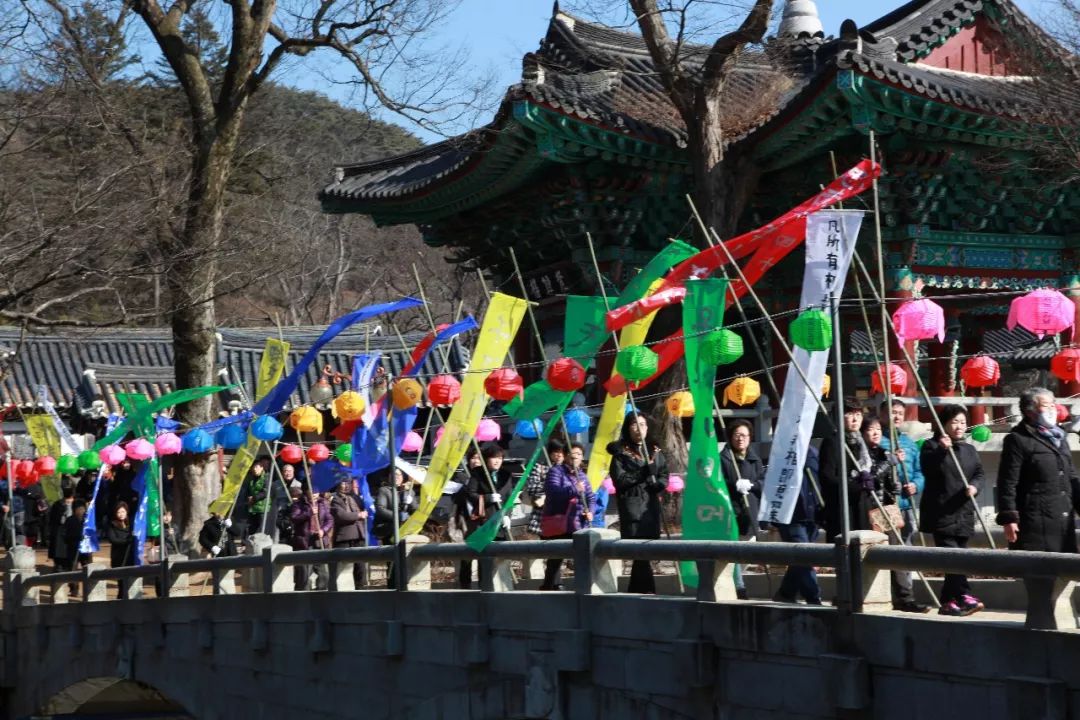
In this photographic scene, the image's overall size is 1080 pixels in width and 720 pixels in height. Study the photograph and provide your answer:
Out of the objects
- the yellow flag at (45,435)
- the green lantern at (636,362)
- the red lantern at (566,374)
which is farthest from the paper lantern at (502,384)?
the yellow flag at (45,435)

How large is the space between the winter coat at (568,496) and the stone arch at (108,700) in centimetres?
850

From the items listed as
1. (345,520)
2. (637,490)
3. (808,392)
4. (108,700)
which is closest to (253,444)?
(345,520)

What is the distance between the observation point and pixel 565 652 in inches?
433

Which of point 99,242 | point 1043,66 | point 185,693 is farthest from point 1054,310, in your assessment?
point 99,242

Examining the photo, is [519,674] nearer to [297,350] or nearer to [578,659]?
[578,659]

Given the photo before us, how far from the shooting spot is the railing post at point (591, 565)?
10.8 meters

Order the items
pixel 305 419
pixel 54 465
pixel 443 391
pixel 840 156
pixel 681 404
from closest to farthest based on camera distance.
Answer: pixel 443 391 → pixel 681 404 → pixel 305 419 → pixel 840 156 → pixel 54 465

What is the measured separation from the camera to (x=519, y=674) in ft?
38.3

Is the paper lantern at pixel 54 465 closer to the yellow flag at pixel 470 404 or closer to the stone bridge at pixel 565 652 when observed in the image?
the stone bridge at pixel 565 652

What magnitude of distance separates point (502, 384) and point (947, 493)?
4808 mm

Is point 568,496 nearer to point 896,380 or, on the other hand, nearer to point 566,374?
point 566,374

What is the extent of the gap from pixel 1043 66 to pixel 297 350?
1714 cm

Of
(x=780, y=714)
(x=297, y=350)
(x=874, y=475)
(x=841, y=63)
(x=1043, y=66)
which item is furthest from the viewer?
Result: (x=297, y=350)

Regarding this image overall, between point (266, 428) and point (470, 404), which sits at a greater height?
point (470, 404)
